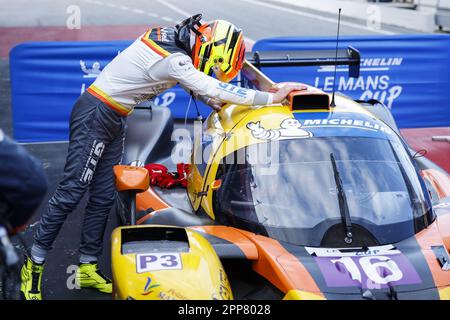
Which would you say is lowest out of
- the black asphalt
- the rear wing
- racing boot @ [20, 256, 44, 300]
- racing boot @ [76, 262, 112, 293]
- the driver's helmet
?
the black asphalt

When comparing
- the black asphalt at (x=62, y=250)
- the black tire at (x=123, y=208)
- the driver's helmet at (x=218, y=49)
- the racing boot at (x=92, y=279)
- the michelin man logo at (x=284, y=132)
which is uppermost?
the driver's helmet at (x=218, y=49)

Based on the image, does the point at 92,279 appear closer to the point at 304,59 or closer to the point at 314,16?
the point at 304,59

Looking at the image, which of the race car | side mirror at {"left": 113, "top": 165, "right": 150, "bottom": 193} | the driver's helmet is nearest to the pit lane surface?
side mirror at {"left": 113, "top": 165, "right": 150, "bottom": 193}

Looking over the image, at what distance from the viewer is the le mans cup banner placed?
7.93 meters

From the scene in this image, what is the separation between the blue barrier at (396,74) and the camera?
27.2 ft

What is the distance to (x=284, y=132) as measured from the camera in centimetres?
447

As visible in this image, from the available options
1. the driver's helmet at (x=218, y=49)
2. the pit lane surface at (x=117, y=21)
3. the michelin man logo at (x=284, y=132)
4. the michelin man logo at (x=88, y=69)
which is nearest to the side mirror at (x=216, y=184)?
the michelin man logo at (x=284, y=132)

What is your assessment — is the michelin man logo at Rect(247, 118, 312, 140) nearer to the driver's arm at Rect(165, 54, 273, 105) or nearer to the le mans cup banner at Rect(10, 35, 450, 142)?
the driver's arm at Rect(165, 54, 273, 105)

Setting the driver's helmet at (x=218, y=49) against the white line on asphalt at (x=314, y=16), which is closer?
the driver's helmet at (x=218, y=49)

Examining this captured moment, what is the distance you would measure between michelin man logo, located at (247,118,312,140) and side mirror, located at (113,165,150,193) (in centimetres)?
69

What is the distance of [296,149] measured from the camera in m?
4.37

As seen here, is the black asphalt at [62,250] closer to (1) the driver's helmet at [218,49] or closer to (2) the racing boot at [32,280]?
(2) the racing boot at [32,280]

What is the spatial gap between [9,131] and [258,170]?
17.7 ft
